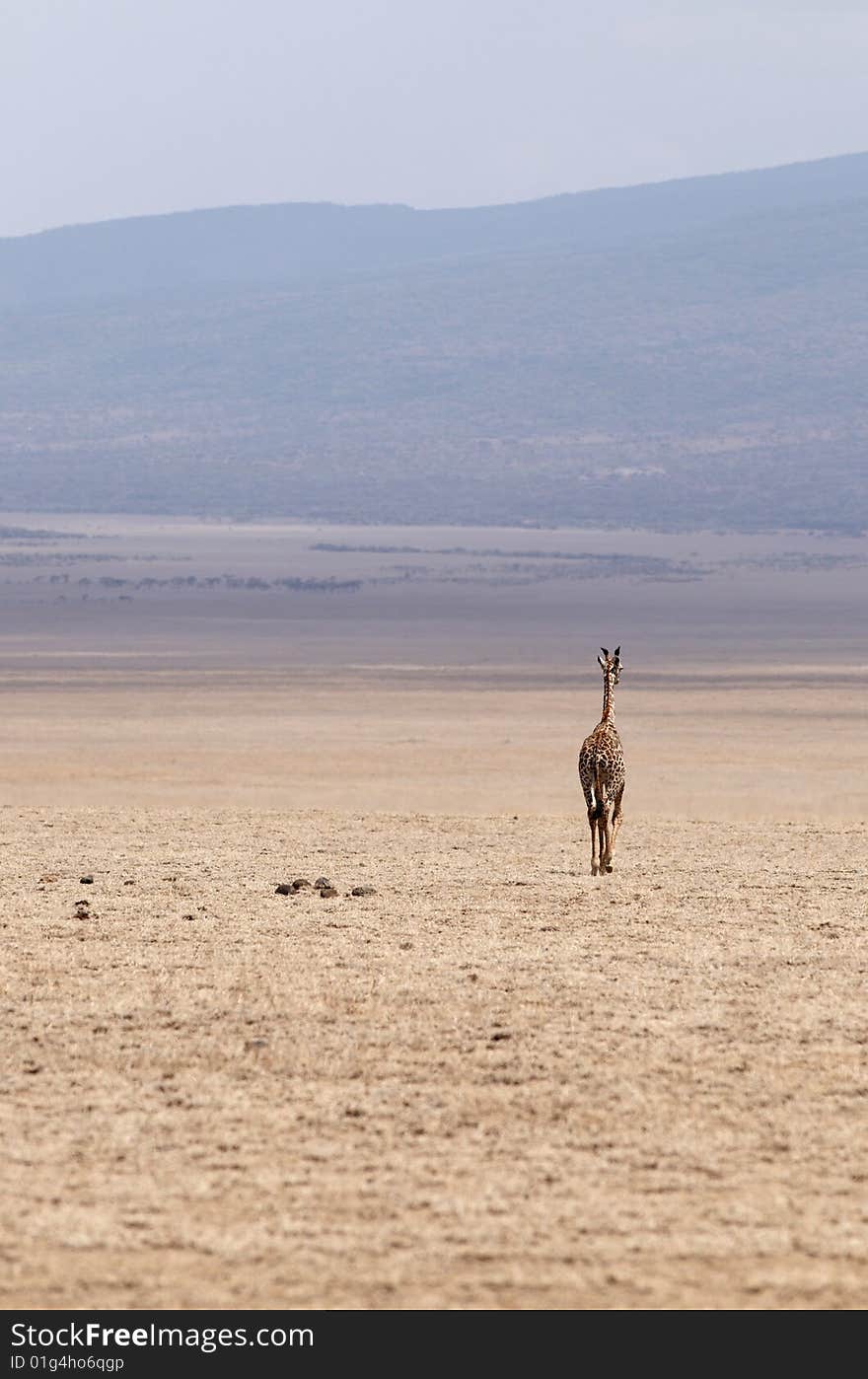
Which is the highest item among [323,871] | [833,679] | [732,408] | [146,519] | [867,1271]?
[732,408]

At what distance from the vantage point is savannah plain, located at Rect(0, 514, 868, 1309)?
24.3 ft

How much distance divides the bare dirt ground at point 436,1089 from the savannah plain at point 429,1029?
2 centimetres

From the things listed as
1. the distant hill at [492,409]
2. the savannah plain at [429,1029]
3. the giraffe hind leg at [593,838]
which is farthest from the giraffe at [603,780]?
the distant hill at [492,409]

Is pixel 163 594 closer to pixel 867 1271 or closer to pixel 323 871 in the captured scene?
pixel 323 871

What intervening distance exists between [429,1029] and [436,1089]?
1.07 meters

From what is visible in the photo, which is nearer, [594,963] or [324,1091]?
[324,1091]

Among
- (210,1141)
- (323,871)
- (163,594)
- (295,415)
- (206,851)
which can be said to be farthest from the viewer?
(295,415)

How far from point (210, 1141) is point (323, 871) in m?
7.22

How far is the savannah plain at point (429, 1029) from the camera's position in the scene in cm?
742

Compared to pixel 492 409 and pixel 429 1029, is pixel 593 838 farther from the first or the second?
pixel 492 409

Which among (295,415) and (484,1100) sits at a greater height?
(295,415)

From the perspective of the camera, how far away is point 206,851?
1698cm

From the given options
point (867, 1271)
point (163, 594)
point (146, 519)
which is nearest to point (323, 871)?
point (867, 1271)

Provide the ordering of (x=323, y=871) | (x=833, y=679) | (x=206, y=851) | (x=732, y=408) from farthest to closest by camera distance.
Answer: (x=732, y=408) → (x=833, y=679) → (x=206, y=851) → (x=323, y=871)
